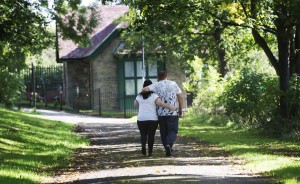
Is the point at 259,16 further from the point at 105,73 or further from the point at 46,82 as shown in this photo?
the point at 46,82

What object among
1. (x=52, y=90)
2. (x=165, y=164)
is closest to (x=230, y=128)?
(x=165, y=164)

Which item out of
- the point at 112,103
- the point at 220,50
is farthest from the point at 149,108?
the point at 112,103

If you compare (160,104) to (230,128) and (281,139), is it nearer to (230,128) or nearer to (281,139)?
(281,139)

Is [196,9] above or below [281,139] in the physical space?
above

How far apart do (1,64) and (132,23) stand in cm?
1172

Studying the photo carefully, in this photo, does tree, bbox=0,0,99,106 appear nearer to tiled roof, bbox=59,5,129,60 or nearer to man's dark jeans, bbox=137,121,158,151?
man's dark jeans, bbox=137,121,158,151

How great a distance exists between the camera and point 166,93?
13570 mm

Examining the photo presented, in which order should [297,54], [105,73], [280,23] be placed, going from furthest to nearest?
1. [105,73]
2. [297,54]
3. [280,23]

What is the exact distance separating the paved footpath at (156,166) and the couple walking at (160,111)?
497 mm

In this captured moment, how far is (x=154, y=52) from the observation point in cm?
3691

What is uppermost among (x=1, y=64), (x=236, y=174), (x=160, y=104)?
(x=1, y=64)

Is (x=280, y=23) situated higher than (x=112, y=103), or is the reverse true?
(x=280, y=23)

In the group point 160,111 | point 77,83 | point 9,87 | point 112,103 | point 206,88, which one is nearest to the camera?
point 160,111

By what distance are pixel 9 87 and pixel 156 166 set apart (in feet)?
75.1
